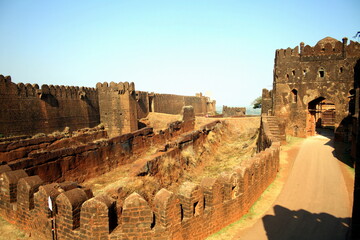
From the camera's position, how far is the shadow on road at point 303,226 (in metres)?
5.72

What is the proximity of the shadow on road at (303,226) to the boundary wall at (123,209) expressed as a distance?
35.4 inches

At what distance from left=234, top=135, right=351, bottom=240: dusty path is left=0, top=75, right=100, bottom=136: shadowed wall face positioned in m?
15.9

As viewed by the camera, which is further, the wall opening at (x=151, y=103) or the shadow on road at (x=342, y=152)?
the wall opening at (x=151, y=103)

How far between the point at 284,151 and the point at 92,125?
16091 millimetres

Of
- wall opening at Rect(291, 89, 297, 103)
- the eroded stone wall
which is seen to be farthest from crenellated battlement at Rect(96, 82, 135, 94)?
the eroded stone wall

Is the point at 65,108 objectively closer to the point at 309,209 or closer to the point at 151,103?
the point at 151,103

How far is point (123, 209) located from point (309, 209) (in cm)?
560

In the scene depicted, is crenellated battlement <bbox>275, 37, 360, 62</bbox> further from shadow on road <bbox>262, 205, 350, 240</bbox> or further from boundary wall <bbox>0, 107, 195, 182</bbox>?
shadow on road <bbox>262, 205, 350, 240</bbox>

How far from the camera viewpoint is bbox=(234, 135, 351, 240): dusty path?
5836 millimetres

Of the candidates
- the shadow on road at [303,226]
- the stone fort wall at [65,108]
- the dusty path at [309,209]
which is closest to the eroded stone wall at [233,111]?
the stone fort wall at [65,108]

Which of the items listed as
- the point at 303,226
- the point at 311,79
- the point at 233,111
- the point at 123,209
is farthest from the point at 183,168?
the point at 233,111

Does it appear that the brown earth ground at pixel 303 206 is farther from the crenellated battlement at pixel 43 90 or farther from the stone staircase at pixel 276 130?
the crenellated battlement at pixel 43 90

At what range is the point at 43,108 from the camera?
1766 cm

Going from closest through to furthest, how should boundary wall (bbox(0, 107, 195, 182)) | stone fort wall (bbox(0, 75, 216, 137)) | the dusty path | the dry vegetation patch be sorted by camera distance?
the dusty path → the dry vegetation patch → boundary wall (bbox(0, 107, 195, 182)) → stone fort wall (bbox(0, 75, 216, 137))
